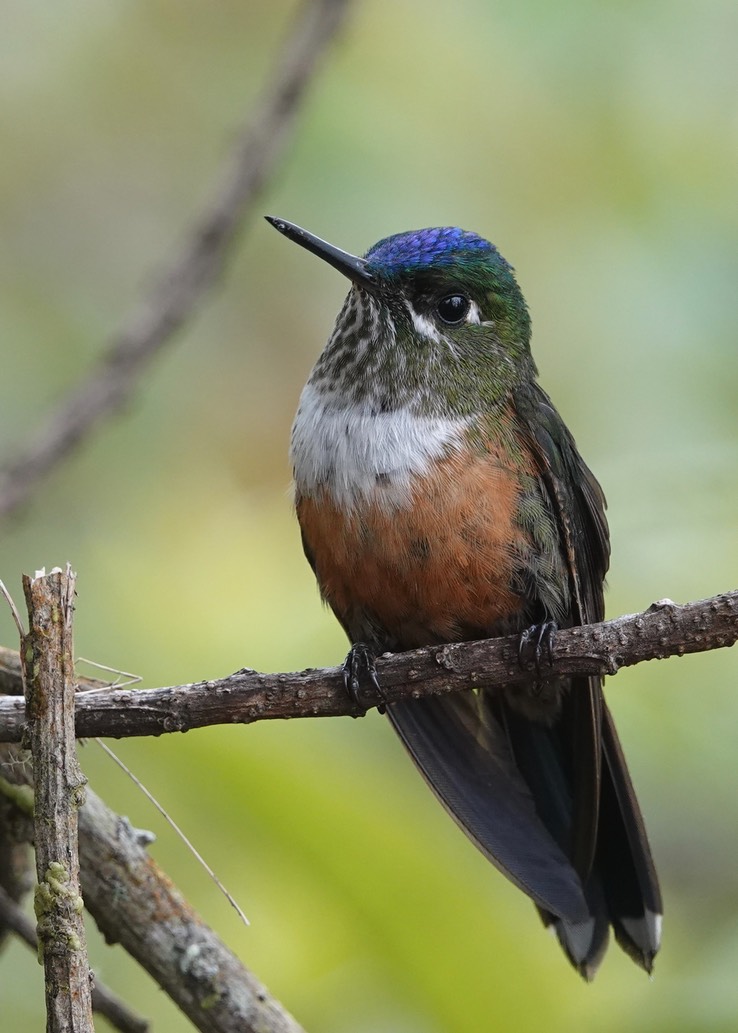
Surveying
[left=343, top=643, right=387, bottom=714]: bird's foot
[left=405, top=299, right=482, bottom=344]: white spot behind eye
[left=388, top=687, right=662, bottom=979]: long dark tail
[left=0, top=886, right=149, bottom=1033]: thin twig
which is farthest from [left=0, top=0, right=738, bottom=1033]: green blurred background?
[left=405, top=299, right=482, bottom=344]: white spot behind eye

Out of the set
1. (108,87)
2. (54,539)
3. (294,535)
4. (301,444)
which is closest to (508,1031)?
(301,444)

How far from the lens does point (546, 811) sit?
4133 millimetres

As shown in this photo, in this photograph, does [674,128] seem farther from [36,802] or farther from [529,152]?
[36,802]

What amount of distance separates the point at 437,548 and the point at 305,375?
2.72m

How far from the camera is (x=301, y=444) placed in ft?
13.1

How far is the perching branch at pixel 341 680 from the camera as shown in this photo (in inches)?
109

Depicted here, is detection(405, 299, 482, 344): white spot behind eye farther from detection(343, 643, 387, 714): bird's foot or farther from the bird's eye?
detection(343, 643, 387, 714): bird's foot

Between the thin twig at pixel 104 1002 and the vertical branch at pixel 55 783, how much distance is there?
2.77ft

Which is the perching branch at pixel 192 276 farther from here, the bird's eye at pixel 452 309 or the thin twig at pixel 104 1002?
the thin twig at pixel 104 1002

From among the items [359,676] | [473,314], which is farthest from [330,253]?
[359,676]

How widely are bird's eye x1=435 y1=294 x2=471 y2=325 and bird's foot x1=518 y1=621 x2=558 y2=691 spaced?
1210 millimetres

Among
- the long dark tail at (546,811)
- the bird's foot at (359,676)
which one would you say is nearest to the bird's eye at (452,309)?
the long dark tail at (546,811)

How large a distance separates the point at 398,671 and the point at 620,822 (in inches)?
44.8

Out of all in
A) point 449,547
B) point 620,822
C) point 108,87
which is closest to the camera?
point 449,547
